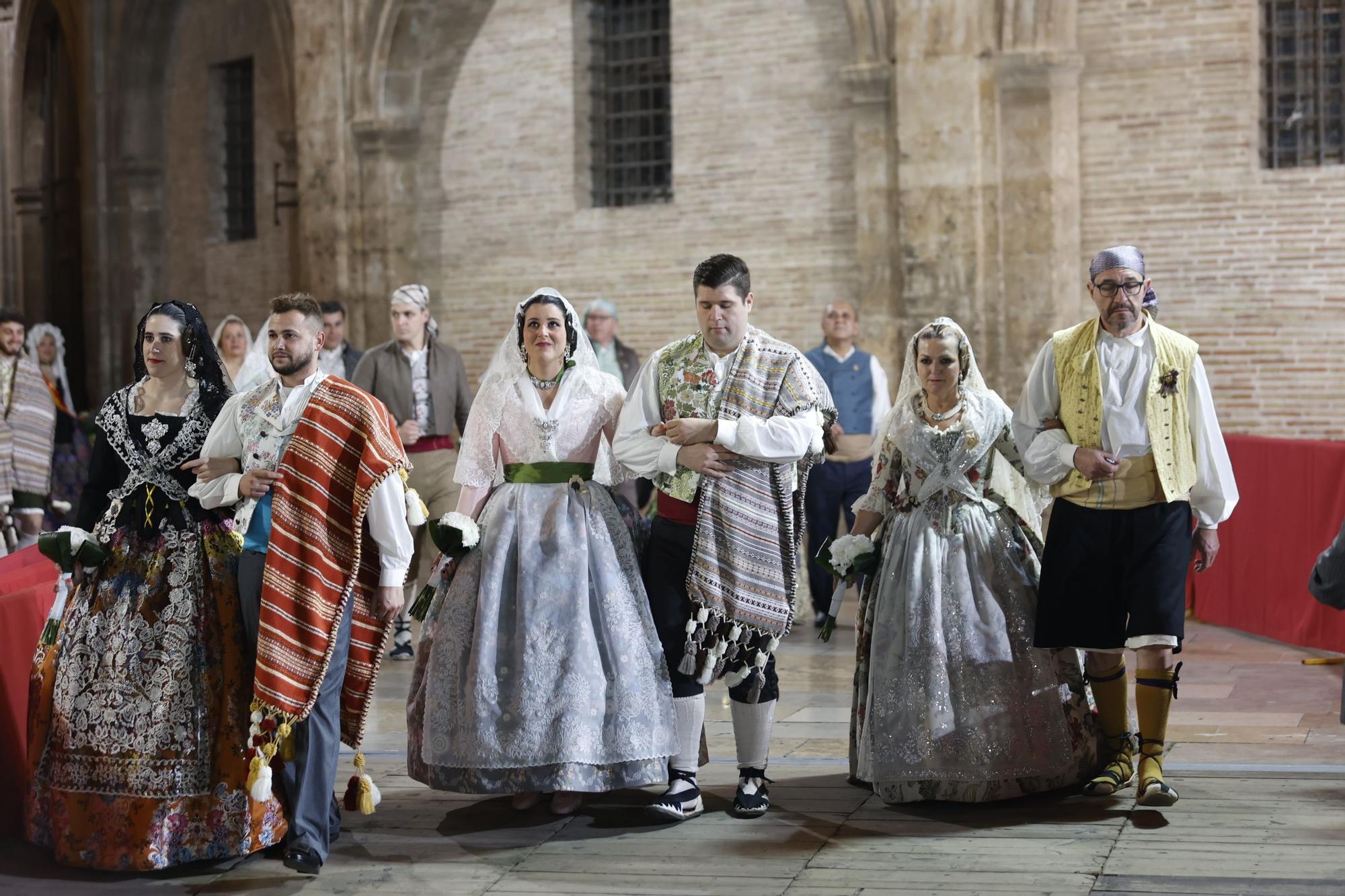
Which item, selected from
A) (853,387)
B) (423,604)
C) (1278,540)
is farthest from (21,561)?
(1278,540)

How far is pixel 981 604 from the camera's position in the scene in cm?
529

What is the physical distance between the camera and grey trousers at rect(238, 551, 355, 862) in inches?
184

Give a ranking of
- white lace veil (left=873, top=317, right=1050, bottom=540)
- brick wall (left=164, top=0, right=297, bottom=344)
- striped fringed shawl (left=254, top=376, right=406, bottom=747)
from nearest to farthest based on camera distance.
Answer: striped fringed shawl (left=254, top=376, right=406, bottom=747) < white lace veil (left=873, top=317, right=1050, bottom=540) < brick wall (left=164, top=0, right=297, bottom=344)

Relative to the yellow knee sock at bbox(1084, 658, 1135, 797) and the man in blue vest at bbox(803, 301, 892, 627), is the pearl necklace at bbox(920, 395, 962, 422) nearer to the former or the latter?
the yellow knee sock at bbox(1084, 658, 1135, 797)

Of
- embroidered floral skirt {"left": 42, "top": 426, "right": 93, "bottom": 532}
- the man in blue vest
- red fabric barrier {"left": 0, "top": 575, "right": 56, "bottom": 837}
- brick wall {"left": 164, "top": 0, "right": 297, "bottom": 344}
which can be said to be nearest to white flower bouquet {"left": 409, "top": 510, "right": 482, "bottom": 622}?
red fabric barrier {"left": 0, "top": 575, "right": 56, "bottom": 837}

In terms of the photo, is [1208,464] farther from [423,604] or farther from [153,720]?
[153,720]

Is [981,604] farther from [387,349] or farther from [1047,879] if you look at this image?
[387,349]

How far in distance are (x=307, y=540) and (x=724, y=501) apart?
4.15 feet

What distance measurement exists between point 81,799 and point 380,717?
7.73 ft

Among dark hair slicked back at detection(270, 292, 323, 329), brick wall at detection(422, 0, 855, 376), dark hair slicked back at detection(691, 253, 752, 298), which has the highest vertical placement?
brick wall at detection(422, 0, 855, 376)

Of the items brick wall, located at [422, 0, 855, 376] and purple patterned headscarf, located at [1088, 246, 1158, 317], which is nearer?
purple patterned headscarf, located at [1088, 246, 1158, 317]

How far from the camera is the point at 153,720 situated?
4.62 meters

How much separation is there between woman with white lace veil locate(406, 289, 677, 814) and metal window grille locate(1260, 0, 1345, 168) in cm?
743

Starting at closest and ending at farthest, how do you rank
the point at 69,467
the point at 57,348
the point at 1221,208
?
the point at 69,467 → the point at 1221,208 → the point at 57,348
